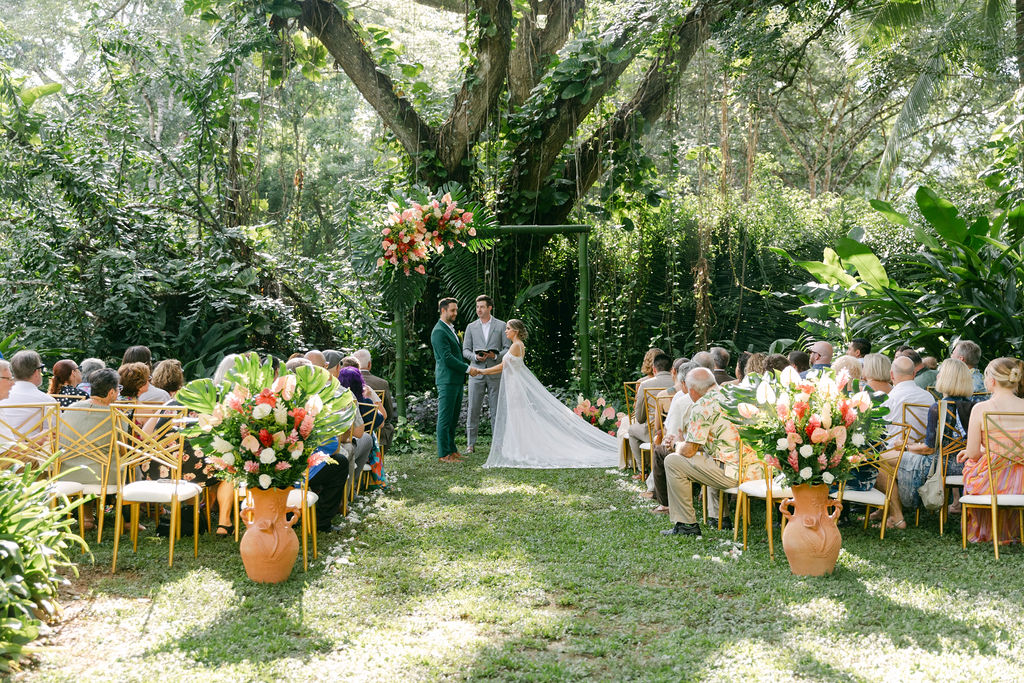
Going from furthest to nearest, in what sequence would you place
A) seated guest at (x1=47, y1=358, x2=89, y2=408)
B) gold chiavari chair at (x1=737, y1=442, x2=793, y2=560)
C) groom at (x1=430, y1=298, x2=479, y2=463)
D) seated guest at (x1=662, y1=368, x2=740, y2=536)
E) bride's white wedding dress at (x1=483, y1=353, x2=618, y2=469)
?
groom at (x1=430, y1=298, x2=479, y2=463)
bride's white wedding dress at (x1=483, y1=353, x2=618, y2=469)
seated guest at (x1=47, y1=358, x2=89, y2=408)
seated guest at (x1=662, y1=368, x2=740, y2=536)
gold chiavari chair at (x1=737, y1=442, x2=793, y2=560)

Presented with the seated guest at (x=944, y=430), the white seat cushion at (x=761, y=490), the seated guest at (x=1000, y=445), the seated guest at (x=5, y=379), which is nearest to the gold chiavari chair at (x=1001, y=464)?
the seated guest at (x=1000, y=445)

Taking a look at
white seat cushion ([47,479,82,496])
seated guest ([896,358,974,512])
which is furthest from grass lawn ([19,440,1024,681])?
white seat cushion ([47,479,82,496])

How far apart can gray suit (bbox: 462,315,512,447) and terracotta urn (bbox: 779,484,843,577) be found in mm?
5212

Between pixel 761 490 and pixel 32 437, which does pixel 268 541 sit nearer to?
pixel 32 437

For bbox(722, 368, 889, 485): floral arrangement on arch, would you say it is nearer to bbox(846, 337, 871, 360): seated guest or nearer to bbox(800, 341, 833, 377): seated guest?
bbox(800, 341, 833, 377): seated guest

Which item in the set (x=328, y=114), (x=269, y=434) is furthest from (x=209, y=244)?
(x=328, y=114)

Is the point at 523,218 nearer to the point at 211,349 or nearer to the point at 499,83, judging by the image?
the point at 499,83

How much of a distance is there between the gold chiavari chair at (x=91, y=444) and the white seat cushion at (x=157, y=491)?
0.13m

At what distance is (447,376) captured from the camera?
9.66 meters

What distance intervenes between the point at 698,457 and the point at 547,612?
6.63 ft

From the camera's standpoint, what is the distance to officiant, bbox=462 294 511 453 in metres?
10.1

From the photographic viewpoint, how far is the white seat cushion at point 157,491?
5.34 m

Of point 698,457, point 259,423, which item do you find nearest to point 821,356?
point 698,457

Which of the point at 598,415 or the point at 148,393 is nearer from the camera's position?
the point at 148,393
